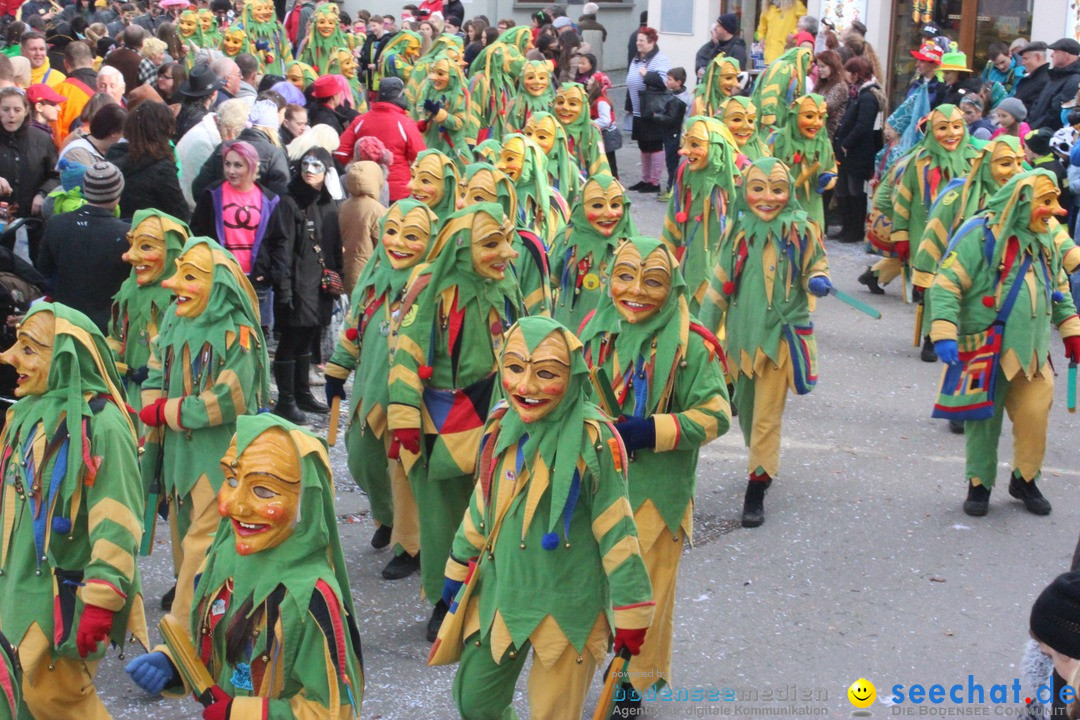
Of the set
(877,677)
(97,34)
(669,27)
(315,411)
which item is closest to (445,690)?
(877,677)

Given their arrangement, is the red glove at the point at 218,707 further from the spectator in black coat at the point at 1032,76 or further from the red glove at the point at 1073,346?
the spectator in black coat at the point at 1032,76

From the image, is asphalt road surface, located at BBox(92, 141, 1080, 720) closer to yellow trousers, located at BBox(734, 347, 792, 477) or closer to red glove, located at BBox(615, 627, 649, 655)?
yellow trousers, located at BBox(734, 347, 792, 477)

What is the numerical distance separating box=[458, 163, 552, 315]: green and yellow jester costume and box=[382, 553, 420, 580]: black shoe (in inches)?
55.2

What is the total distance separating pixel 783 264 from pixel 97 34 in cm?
1063

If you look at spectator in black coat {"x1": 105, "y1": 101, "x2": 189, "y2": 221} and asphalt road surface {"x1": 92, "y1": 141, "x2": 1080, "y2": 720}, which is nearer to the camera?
asphalt road surface {"x1": 92, "y1": 141, "x2": 1080, "y2": 720}

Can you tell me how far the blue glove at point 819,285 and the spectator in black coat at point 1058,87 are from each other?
23.5 ft

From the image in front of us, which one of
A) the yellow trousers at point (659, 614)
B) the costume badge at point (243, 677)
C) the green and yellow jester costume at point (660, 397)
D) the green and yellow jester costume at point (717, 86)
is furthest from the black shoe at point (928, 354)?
the costume badge at point (243, 677)

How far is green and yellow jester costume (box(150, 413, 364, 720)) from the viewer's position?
13.5 feet

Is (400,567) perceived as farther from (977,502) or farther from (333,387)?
(977,502)

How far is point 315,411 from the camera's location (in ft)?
32.0

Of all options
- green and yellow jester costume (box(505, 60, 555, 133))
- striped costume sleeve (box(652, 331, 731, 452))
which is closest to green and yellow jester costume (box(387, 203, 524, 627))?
striped costume sleeve (box(652, 331, 731, 452))

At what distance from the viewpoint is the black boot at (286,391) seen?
9461 mm

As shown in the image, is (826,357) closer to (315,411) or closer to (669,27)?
(315,411)

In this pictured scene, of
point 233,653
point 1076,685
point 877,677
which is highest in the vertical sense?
point 1076,685
